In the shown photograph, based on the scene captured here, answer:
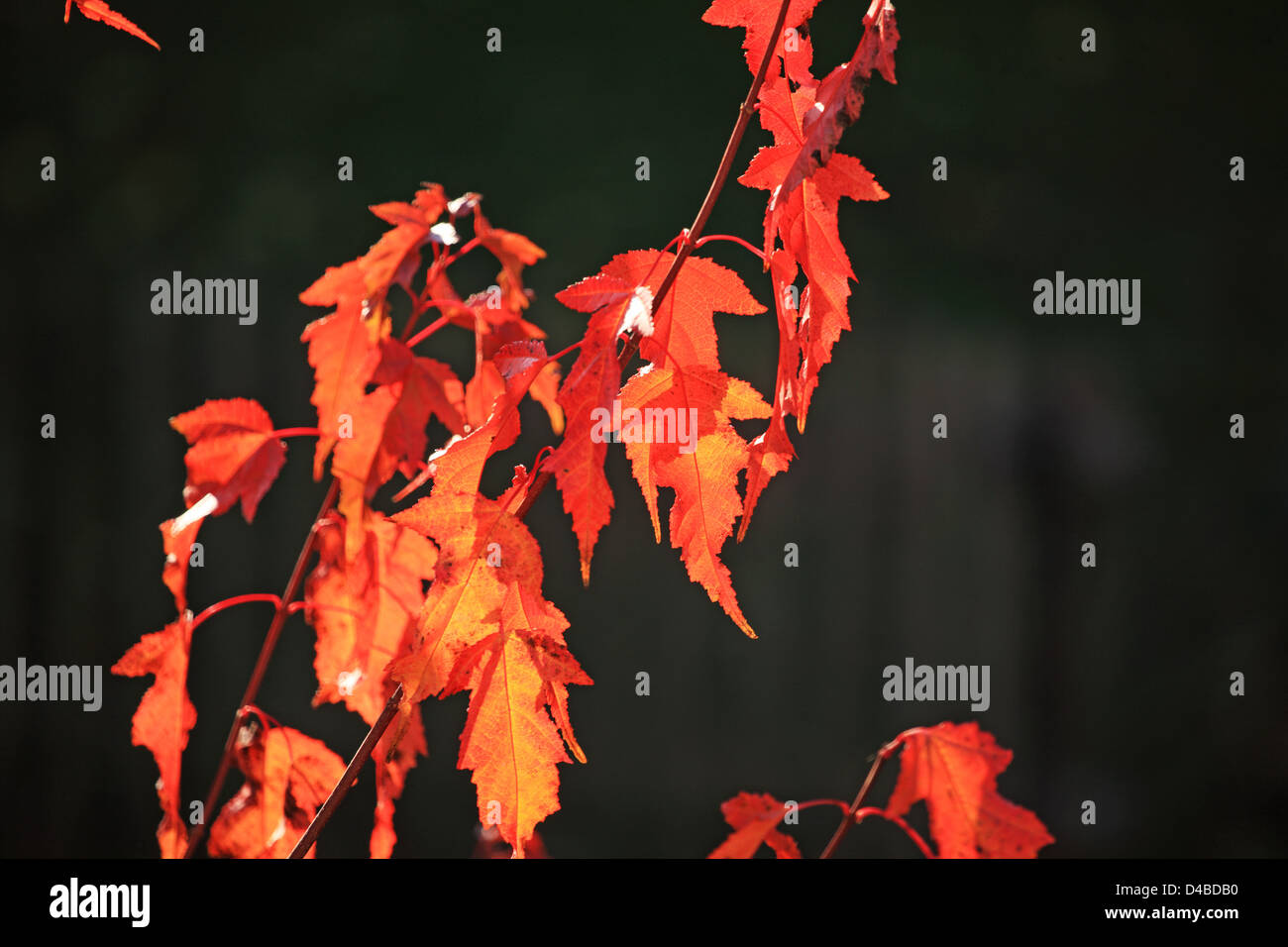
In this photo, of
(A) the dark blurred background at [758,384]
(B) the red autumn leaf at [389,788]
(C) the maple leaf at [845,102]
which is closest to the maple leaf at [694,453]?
(C) the maple leaf at [845,102]

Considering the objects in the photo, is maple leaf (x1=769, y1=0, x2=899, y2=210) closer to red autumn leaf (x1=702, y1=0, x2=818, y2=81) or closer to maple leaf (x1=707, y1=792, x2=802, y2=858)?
red autumn leaf (x1=702, y1=0, x2=818, y2=81)

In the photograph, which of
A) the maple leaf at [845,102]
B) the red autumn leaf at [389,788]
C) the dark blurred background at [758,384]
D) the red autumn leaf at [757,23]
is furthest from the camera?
the dark blurred background at [758,384]

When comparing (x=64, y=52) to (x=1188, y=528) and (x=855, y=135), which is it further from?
(x=1188, y=528)

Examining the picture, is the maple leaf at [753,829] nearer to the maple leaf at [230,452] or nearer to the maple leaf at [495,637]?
the maple leaf at [495,637]

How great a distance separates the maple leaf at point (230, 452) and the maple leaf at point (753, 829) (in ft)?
1.55

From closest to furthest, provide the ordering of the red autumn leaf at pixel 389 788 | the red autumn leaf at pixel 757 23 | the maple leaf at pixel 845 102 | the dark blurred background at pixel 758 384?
1. the maple leaf at pixel 845 102
2. the red autumn leaf at pixel 757 23
3. the red autumn leaf at pixel 389 788
4. the dark blurred background at pixel 758 384

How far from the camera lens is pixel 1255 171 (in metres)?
2.62

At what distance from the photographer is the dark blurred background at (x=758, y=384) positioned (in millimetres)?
2514

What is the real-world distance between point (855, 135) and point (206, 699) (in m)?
2.10

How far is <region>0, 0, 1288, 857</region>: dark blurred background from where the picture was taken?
251cm

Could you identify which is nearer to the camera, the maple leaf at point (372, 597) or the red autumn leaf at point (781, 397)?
the red autumn leaf at point (781, 397)

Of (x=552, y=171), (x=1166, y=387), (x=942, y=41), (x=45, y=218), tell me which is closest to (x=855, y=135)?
(x=942, y=41)

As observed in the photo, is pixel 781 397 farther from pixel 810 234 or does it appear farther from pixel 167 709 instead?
pixel 167 709

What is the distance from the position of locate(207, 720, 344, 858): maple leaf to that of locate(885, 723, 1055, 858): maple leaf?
47 centimetres
